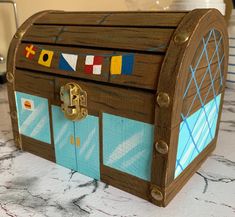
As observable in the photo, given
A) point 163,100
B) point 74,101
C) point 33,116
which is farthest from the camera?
point 33,116

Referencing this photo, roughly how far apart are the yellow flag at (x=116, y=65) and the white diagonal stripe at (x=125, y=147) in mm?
111

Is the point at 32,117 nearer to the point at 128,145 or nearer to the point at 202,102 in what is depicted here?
the point at 128,145

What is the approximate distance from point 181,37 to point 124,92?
13 cm

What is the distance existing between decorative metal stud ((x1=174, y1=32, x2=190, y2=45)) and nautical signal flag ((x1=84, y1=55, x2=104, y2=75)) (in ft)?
0.45

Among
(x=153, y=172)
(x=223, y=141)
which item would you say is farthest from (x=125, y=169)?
(x=223, y=141)

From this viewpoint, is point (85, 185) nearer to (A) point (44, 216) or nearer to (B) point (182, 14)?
(A) point (44, 216)

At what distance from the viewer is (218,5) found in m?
0.98

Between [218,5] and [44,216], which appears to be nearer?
[44,216]

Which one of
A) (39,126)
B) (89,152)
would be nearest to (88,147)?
(89,152)

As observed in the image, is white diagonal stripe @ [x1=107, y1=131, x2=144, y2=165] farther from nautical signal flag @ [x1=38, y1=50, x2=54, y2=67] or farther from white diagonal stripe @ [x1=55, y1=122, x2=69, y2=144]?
nautical signal flag @ [x1=38, y1=50, x2=54, y2=67]

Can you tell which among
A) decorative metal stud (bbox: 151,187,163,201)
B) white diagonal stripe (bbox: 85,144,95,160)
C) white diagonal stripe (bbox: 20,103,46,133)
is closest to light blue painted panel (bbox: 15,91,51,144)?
white diagonal stripe (bbox: 20,103,46,133)

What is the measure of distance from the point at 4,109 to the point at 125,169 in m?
0.62

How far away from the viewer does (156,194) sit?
486 mm

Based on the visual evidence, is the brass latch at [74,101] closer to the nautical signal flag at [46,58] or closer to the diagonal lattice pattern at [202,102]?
the nautical signal flag at [46,58]
